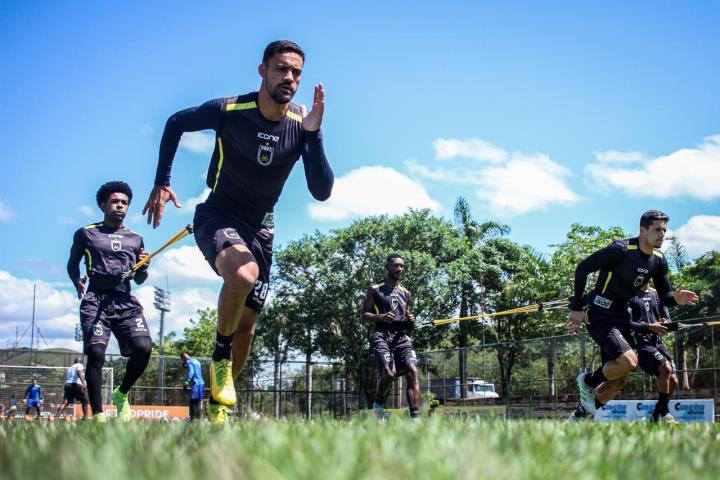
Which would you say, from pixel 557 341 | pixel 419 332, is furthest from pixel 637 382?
pixel 419 332

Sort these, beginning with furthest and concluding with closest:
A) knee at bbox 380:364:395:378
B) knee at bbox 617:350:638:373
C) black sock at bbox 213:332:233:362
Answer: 1. knee at bbox 380:364:395:378
2. knee at bbox 617:350:638:373
3. black sock at bbox 213:332:233:362

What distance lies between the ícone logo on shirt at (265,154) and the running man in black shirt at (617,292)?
4644mm

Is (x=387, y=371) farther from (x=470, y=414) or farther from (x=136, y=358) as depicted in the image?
(x=470, y=414)

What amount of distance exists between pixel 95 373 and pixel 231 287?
3139 mm

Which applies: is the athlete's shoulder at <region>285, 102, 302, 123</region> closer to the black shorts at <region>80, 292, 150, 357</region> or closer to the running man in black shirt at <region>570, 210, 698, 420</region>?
the black shorts at <region>80, 292, 150, 357</region>

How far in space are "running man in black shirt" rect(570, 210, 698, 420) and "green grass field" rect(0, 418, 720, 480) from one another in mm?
Answer: 6358

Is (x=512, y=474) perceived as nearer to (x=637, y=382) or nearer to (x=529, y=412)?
(x=637, y=382)

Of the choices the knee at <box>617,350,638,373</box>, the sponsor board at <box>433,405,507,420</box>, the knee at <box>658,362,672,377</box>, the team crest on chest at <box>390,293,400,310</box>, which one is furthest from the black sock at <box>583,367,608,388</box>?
the team crest on chest at <box>390,293,400,310</box>

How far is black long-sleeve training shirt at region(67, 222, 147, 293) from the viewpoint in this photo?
25.8ft

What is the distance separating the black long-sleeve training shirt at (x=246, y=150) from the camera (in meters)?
5.59

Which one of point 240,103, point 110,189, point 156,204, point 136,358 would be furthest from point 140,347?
point 240,103

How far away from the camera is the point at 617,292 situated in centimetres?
890

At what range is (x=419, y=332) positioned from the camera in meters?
50.0

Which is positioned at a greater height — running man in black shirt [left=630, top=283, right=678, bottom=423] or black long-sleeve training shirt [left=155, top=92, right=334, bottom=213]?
black long-sleeve training shirt [left=155, top=92, right=334, bottom=213]
